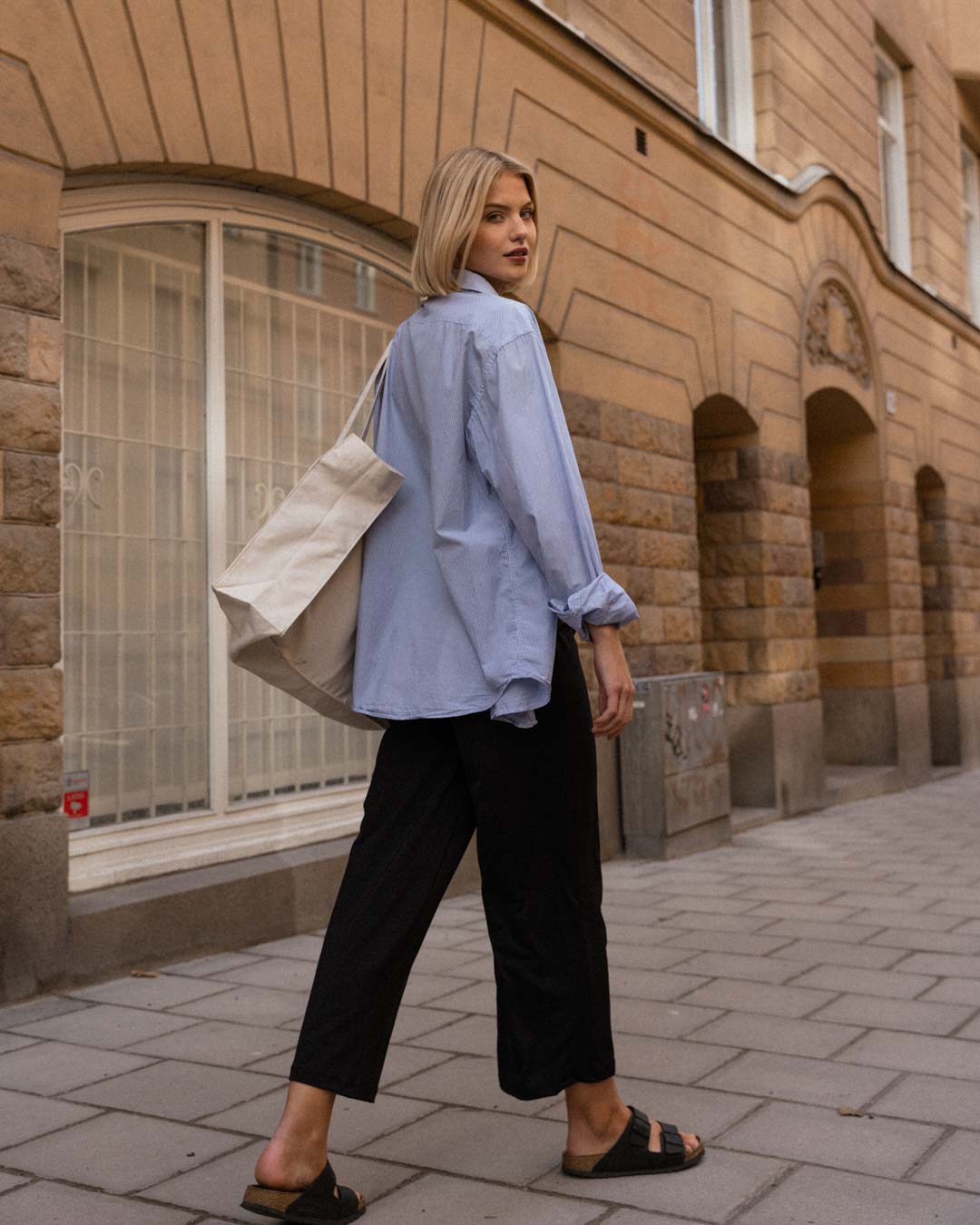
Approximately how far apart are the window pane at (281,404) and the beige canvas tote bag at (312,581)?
2895 millimetres

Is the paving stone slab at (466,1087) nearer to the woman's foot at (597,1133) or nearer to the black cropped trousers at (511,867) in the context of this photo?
the woman's foot at (597,1133)

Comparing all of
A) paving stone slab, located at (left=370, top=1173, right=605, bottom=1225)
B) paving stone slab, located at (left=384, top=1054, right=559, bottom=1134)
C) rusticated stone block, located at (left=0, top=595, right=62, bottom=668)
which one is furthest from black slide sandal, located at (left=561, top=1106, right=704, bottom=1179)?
rusticated stone block, located at (left=0, top=595, right=62, bottom=668)

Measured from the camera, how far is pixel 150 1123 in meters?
2.98

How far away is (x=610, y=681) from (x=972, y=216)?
52.5 ft

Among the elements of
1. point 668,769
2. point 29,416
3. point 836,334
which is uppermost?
point 836,334

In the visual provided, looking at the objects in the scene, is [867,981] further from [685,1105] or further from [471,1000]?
[685,1105]

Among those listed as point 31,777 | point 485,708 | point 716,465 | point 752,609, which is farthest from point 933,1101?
point 716,465

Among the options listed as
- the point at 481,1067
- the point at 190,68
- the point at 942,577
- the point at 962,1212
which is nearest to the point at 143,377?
the point at 190,68

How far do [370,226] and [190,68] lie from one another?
130 cm

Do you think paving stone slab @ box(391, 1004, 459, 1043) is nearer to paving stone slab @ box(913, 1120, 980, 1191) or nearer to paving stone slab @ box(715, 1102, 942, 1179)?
paving stone slab @ box(715, 1102, 942, 1179)

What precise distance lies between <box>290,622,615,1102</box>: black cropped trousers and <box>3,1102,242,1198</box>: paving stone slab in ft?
1.91

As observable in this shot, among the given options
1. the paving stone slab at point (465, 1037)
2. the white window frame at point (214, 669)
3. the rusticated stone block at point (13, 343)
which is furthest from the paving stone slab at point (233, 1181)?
the rusticated stone block at point (13, 343)

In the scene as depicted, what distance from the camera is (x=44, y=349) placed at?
4.29 meters

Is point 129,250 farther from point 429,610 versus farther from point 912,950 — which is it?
point 912,950
